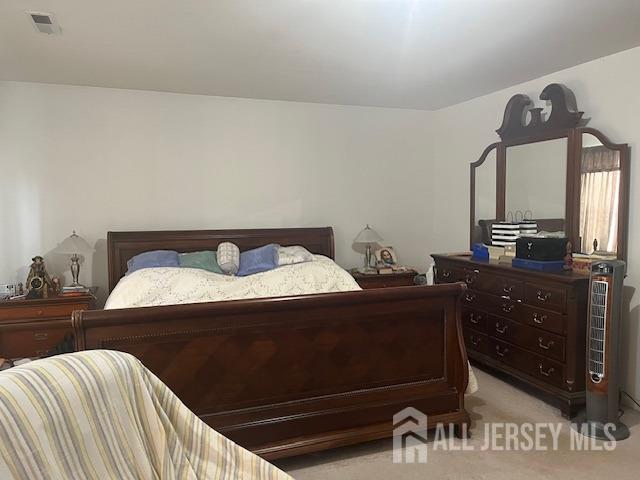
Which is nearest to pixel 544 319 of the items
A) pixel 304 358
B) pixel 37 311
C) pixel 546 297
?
pixel 546 297

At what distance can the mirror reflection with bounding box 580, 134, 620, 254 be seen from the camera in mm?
3180

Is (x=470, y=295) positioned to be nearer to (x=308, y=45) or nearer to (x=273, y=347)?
(x=273, y=347)

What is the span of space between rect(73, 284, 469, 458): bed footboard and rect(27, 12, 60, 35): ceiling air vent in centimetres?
164

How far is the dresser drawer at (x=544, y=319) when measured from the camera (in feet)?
9.82

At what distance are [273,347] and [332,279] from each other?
130cm

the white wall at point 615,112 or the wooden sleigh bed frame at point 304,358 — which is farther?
the white wall at point 615,112

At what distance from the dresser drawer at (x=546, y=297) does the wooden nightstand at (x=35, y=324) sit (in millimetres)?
3294

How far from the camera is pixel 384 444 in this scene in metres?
2.65

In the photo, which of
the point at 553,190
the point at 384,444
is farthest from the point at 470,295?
the point at 384,444

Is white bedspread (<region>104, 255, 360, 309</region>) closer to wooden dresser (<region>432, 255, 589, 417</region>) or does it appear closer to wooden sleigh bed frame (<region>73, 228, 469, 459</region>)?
wooden sleigh bed frame (<region>73, 228, 469, 459</region>)

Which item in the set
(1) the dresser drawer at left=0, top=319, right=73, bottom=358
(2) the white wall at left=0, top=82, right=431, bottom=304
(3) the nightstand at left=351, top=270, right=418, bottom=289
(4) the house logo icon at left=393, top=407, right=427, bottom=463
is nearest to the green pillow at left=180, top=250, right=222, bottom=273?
(2) the white wall at left=0, top=82, right=431, bottom=304

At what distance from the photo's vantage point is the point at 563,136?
3488 mm

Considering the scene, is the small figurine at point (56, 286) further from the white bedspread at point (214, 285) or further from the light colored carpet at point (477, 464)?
the light colored carpet at point (477, 464)

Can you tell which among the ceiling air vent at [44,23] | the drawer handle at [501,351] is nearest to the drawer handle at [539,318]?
the drawer handle at [501,351]
